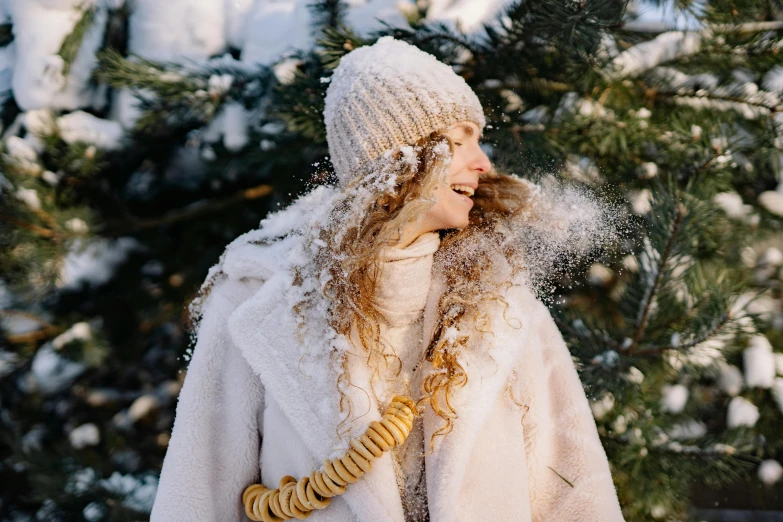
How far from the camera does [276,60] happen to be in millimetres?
1324

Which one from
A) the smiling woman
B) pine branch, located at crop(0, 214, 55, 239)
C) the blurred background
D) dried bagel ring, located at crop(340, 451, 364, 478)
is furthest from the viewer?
pine branch, located at crop(0, 214, 55, 239)

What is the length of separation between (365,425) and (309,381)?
0.13m

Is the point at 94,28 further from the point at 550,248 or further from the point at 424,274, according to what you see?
the point at 550,248

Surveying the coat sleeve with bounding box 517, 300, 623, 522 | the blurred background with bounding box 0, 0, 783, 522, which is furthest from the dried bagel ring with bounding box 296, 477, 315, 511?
the blurred background with bounding box 0, 0, 783, 522

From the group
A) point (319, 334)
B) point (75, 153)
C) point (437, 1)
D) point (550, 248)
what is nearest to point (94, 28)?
point (75, 153)

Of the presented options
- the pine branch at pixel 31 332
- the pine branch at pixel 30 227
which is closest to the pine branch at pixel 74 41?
the pine branch at pixel 30 227

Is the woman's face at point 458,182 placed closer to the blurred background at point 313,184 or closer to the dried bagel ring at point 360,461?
the blurred background at point 313,184

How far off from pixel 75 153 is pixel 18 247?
0.90 ft

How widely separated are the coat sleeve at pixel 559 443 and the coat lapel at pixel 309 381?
10.5 inches

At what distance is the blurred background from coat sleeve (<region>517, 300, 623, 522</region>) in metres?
0.16

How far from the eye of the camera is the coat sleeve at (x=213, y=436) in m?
0.94

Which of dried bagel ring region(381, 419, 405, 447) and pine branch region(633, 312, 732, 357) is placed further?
→ pine branch region(633, 312, 732, 357)

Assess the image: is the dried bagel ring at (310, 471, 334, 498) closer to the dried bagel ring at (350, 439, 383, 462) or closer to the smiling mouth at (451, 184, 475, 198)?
A: the dried bagel ring at (350, 439, 383, 462)

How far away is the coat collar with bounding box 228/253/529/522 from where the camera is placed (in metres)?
0.87
